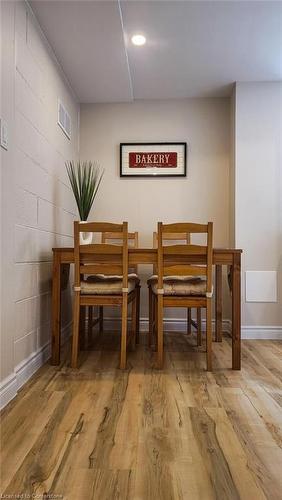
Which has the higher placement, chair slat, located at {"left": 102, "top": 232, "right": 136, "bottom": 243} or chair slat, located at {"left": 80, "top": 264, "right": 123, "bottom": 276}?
chair slat, located at {"left": 102, "top": 232, "right": 136, "bottom": 243}

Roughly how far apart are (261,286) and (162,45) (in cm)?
217

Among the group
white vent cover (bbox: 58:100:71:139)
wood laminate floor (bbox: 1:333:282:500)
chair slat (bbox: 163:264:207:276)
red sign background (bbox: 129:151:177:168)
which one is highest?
white vent cover (bbox: 58:100:71:139)

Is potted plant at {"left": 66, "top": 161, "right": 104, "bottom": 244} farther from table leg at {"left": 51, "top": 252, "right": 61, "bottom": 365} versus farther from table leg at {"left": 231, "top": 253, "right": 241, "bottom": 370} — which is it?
table leg at {"left": 231, "top": 253, "right": 241, "bottom": 370}

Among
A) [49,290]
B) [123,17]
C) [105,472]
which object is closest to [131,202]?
[49,290]

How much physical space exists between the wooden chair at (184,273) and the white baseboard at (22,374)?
2.58 feet

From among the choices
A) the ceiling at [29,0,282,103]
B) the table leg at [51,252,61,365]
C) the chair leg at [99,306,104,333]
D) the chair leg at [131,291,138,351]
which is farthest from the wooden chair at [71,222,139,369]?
the ceiling at [29,0,282,103]

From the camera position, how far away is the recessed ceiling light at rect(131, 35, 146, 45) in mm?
2291

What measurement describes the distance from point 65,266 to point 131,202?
1106mm

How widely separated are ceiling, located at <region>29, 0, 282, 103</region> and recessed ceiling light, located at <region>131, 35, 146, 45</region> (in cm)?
4

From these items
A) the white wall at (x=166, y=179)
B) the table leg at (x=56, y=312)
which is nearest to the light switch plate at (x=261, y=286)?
the white wall at (x=166, y=179)

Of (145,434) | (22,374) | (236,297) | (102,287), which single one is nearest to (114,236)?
(102,287)

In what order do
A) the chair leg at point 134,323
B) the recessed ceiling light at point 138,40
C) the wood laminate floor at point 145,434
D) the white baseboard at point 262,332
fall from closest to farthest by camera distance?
the wood laminate floor at point 145,434, the recessed ceiling light at point 138,40, the chair leg at point 134,323, the white baseboard at point 262,332

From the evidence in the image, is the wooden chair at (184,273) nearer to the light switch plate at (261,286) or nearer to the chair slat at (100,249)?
the chair slat at (100,249)

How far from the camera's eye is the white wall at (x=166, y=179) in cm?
323
